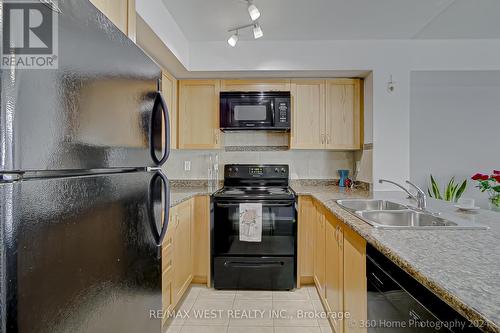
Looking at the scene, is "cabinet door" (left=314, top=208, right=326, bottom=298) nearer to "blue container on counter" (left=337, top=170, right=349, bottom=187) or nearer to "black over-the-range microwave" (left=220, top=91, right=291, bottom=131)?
"blue container on counter" (left=337, top=170, right=349, bottom=187)

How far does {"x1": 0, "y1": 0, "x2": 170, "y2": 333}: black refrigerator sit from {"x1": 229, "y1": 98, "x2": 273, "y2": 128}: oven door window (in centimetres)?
184

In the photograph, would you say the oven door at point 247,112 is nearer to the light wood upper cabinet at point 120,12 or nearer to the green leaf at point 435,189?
the light wood upper cabinet at point 120,12

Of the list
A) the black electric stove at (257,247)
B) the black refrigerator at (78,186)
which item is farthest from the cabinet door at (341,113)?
the black refrigerator at (78,186)

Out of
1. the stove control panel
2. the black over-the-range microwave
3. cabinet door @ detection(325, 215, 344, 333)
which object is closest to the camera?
cabinet door @ detection(325, 215, 344, 333)

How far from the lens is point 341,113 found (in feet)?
9.53

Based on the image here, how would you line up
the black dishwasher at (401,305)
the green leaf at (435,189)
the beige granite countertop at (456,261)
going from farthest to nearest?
the green leaf at (435,189)
the black dishwasher at (401,305)
the beige granite countertop at (456,261)

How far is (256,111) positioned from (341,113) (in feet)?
3.02

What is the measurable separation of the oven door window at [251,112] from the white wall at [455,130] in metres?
1.86

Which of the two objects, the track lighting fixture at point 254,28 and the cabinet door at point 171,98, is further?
the cabinet door at point 171,98

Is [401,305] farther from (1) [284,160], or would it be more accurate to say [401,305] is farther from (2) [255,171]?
(1) [284,160]

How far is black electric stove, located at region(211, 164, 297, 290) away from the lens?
8.27 feet

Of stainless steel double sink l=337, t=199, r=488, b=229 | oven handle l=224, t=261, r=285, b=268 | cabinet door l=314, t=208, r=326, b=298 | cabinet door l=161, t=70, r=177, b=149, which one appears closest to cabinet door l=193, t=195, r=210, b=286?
oven handle l=224, t=261, r=285, b=268

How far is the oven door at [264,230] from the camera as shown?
252cm

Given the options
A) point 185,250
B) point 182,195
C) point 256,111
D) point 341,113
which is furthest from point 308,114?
point 185,250
